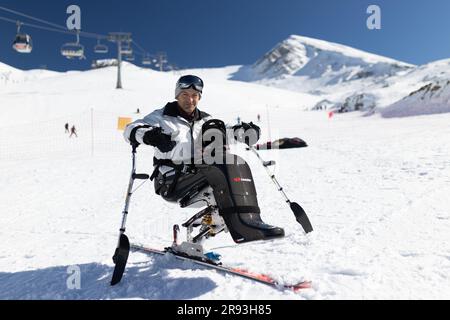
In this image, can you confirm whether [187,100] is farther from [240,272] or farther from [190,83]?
[240,272]

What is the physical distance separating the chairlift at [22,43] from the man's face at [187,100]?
24113 millimetres

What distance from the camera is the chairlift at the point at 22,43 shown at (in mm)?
23766

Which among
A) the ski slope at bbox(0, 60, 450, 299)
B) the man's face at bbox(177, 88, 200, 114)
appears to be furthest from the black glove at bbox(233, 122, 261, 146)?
the ski slope at bbox(0, 60, 450, 299)

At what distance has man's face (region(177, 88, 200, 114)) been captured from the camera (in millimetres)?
3729

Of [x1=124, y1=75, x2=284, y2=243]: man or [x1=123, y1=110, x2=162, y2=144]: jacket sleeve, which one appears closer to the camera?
[x1=124, y1=75, x2=284, y2=243]: man

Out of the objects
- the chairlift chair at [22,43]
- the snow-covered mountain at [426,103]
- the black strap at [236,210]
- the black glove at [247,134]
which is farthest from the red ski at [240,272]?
the snow-covered mountain at [426,103]

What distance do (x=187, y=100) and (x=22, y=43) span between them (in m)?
24.4

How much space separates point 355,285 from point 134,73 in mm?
80496

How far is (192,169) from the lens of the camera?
130 inches

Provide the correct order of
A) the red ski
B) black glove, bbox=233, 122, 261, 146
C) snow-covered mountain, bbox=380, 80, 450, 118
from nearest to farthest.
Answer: the red ski < black glove, bbox=233, 122, 261, 146 < snow-covered mountain, bbox=380, 80, 450, 118

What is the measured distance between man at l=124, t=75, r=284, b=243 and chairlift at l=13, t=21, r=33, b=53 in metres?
24.2

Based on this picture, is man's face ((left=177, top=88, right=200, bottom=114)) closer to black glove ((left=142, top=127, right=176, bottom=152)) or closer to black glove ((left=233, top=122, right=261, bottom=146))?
black glove ((left=233, top=122, right=261, bottom=146))

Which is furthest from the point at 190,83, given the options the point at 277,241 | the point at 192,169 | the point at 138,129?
the point at 277,241

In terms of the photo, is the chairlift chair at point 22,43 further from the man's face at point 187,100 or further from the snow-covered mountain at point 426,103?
the snow-covered mountain at point 426,103
